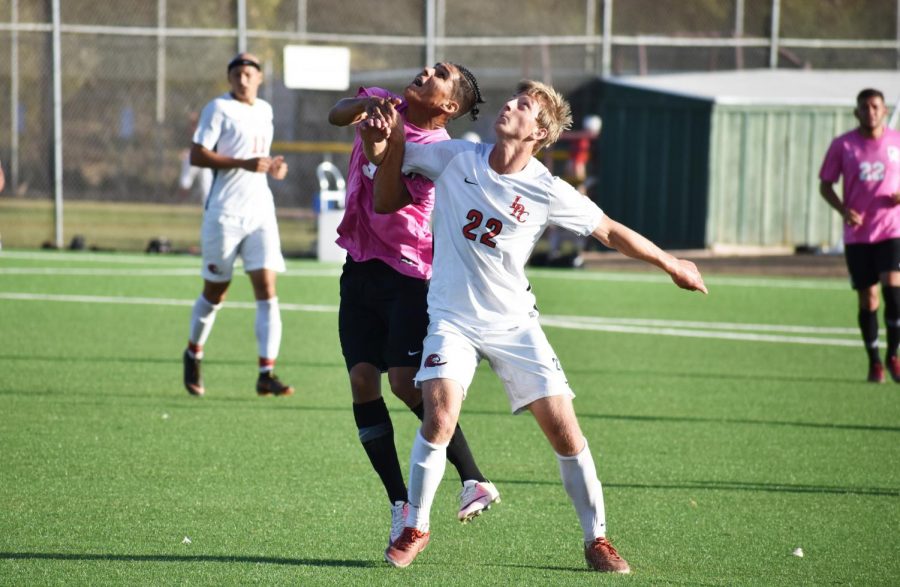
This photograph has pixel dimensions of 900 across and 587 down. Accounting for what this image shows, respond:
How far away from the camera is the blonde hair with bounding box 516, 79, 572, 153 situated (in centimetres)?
569

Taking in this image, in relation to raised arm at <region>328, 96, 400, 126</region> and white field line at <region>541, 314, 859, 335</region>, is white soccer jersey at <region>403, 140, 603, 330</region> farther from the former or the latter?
white field line at <region>541, 314, 859, 335</region>

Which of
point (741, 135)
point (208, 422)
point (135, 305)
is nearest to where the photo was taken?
point (208, 422)

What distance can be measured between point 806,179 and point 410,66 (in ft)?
57.1

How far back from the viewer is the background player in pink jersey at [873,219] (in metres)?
11.8

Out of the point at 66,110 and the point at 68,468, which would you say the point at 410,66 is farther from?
the point at 68,468

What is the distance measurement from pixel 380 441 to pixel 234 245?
171 inches

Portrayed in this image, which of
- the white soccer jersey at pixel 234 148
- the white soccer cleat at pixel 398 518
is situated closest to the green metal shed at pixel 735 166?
the white soccer jersey at pixel 234 148

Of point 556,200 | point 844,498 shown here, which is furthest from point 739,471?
point 556,200

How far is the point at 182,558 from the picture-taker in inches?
226

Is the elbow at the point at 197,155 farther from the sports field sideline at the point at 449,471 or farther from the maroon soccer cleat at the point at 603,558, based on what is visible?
the maroon soccer cleat at the point at 603,558

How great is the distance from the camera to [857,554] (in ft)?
20.4

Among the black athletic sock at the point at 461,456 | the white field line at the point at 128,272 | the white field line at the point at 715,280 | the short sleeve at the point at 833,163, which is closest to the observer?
the black athletic sock at the point at 461,456

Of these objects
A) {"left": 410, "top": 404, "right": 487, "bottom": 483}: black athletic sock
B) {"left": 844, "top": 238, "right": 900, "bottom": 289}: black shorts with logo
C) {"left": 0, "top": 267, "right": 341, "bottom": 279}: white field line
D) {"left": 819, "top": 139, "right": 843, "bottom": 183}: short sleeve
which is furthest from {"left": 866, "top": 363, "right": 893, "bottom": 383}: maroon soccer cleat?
{"left": 0, "top": 267, "right": 341, "bottom": 279}: white field line

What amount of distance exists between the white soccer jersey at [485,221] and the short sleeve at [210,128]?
4.87 m
